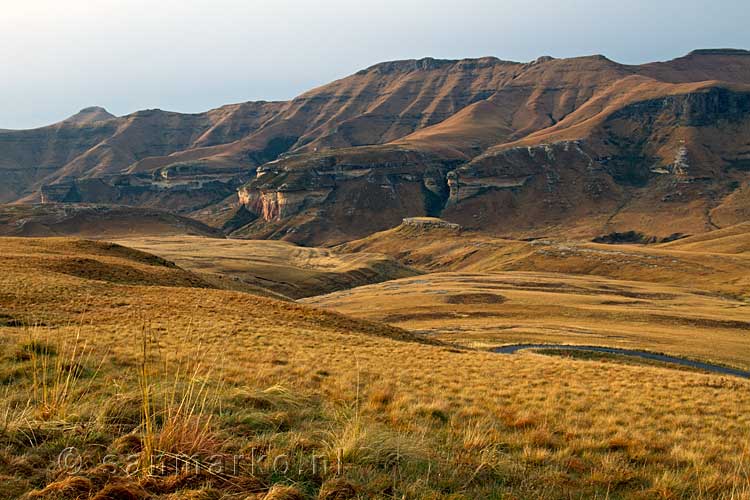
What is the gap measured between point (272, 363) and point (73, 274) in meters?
28.3

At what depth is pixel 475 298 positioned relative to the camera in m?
93.0

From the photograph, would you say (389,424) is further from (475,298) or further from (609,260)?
(609,260)

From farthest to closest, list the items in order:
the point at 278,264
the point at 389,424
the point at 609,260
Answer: the point at 278,264 → the point at 609,260 → the point at 389,424

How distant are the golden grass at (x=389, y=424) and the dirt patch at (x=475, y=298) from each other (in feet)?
221

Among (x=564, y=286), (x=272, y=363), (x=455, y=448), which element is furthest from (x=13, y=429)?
(x=564, y=286)

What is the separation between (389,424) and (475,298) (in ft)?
276

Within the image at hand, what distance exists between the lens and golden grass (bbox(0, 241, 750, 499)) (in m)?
7.65

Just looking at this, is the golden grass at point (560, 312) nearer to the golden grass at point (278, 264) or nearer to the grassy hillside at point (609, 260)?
the grassy hillside at point (609, 260)

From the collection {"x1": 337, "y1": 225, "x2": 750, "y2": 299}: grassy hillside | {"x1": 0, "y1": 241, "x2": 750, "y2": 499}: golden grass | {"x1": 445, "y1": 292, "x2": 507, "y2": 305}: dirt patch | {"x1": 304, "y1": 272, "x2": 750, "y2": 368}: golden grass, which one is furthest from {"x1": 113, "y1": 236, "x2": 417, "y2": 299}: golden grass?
{"x1": 0, "y1": 241, "x2": 750, "y2": 499}: golden grass

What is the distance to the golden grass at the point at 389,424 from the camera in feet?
25.1

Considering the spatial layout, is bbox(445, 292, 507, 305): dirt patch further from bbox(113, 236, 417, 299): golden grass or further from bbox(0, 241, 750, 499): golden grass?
bbox(0, 241, 750, 499): golden grass

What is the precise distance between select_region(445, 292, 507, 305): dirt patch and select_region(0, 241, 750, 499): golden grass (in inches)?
2652

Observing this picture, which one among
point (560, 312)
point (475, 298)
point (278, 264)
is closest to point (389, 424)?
point (560, 312)

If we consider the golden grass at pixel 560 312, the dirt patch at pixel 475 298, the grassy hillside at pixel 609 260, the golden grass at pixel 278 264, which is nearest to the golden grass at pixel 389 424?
the golden grass at pixel 560 312
